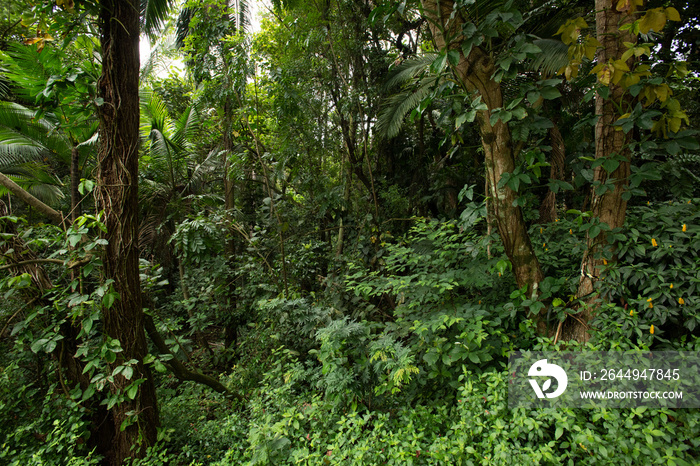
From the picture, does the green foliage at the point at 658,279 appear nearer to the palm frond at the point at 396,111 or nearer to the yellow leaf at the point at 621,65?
the yellow leaf at the point at 621,65

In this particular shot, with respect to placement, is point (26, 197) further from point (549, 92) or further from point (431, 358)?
point (549, 92)

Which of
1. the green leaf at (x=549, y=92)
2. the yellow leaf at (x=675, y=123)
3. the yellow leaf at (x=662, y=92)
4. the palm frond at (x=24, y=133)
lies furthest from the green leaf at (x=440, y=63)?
the palm frond at (x=24, y=133)

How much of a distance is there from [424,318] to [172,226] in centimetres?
459

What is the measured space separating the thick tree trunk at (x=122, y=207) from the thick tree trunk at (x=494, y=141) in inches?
81.8

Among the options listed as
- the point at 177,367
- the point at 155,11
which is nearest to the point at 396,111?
the point at 155,11

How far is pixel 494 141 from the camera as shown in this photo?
212cm

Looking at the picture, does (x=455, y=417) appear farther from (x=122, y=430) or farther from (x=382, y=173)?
(x=382, y=173)

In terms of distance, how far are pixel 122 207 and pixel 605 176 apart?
3.28m

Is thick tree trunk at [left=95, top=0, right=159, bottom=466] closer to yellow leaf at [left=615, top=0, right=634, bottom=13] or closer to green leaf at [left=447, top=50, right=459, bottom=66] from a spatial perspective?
green leaf at [left=447, top=50, right=459, bottom=66]

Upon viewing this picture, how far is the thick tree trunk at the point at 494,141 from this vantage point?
2.03 metres

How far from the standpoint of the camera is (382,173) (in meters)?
5.34

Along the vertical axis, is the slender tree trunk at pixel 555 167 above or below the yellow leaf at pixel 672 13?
below

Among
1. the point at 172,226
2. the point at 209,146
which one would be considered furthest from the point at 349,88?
the point at 172,226

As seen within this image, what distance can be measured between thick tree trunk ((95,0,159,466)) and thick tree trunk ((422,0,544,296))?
2.08 metres
